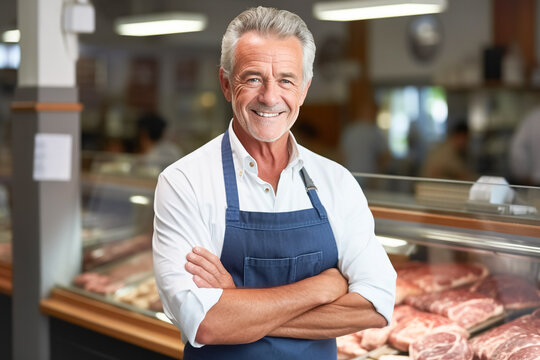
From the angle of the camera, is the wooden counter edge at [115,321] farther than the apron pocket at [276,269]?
Yes

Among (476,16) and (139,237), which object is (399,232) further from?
(476,16)

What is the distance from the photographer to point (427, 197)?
9.20ft

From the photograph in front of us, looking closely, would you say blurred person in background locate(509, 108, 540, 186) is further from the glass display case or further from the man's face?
the man's face

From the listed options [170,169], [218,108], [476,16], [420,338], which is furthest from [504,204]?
[218,108]

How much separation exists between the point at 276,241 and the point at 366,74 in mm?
8230

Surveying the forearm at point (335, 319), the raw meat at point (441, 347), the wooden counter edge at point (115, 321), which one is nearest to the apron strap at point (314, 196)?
the forearm at point (335, 319)

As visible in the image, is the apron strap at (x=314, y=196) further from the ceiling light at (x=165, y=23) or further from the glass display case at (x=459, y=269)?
the ceiling light at (x=165, y=23)

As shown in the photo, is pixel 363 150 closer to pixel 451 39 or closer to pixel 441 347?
pixel 451 39

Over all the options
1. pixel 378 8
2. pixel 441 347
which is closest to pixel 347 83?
pixel 378 8

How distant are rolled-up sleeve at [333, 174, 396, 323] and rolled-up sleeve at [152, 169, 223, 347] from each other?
1.24 feet

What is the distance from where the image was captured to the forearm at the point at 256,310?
1.78 metres

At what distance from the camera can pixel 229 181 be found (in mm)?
1931

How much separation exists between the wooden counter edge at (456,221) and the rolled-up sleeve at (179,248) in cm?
106

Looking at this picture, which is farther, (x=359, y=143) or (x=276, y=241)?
(x=359, y=143)
